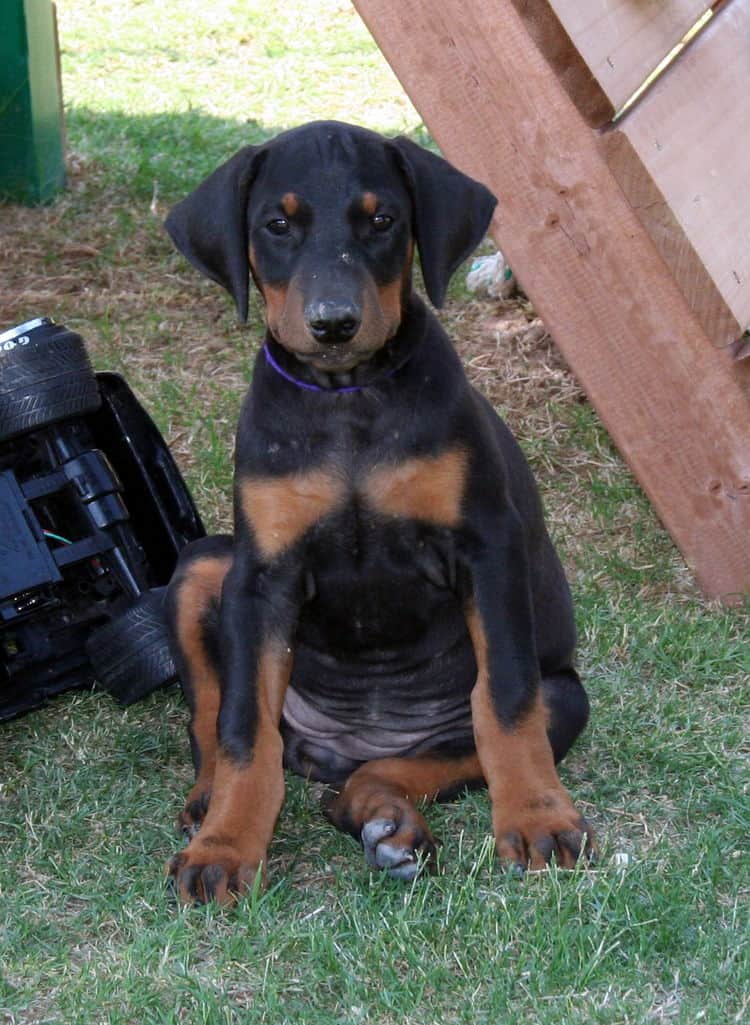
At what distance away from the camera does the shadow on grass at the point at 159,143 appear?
27.7 ft

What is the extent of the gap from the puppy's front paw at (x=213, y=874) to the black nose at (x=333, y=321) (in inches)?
47.0

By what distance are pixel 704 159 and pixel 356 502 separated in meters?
1.94

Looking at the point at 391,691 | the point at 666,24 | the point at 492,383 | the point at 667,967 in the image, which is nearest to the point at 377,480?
the point at 391,691

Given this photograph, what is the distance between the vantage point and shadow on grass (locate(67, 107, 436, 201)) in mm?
8430

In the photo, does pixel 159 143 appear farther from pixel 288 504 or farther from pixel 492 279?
pixel 288 504

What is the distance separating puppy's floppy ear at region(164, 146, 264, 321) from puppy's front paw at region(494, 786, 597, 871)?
1.38m

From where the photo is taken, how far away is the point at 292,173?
150 inches

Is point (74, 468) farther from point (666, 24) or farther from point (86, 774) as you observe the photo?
point (666, 24)

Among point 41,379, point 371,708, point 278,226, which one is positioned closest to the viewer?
point 278,226

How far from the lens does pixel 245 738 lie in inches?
150

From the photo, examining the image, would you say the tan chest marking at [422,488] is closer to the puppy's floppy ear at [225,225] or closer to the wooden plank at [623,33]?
the puppy's floppy ear at [225,225]

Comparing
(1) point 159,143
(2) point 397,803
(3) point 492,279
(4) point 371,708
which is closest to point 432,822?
(2) point 397,803

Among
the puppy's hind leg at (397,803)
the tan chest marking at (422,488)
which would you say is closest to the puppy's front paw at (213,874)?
the puppy's hind leg at (397,803)

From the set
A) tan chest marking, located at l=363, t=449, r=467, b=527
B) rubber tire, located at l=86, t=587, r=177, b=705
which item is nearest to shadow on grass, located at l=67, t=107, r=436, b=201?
rubber tire, located at l=86, t=587, r=177, b=705
